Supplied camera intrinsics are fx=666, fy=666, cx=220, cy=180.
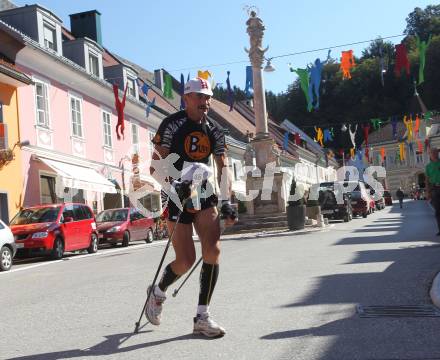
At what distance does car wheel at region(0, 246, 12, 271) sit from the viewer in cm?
1452

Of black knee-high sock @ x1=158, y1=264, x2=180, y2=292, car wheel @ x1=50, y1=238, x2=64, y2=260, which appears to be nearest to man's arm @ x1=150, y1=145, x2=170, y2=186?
black knee-high sock @ x1=158, y1=264, x2=180, y2=292

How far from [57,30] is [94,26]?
7865 millimetres

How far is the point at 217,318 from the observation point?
5.93m

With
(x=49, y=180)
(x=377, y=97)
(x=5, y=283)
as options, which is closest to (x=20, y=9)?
(x=49, y=180)

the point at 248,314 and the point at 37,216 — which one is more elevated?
the point at 37,216

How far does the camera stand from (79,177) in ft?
85.5

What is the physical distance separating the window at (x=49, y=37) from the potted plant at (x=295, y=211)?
11747 millimetres

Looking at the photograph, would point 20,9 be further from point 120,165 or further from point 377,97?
point 377,97

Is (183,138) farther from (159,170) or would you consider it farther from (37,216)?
(37,216)

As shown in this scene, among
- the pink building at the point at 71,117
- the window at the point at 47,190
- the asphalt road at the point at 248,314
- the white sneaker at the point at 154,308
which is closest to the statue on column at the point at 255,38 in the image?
the pink building at the point at 71,117

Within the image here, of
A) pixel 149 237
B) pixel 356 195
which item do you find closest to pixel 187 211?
pixel 149 237

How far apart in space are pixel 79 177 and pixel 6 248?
446 inches

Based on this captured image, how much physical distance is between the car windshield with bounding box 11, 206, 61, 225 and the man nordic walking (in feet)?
43.6

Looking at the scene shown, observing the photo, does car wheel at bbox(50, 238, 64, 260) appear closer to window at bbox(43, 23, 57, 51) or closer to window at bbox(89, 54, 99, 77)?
window at bbox(43, 23, 57, 51)
